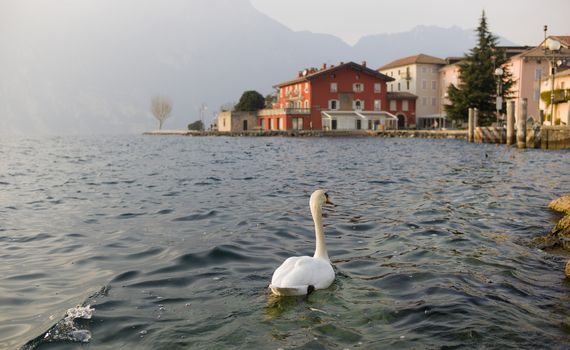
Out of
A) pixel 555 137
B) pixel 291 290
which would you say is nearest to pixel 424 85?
pixel 555 137

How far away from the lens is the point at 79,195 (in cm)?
1576

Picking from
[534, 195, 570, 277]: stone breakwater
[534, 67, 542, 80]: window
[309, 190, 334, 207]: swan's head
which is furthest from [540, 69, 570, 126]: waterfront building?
[309, 190, 334, 207]: swan's head

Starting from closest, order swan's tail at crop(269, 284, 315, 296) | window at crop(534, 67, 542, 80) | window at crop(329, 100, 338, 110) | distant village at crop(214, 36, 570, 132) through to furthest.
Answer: swan's tail at crop(269, 284, 315, 296) → window at crop(534, 67, 542, 80) → distant village at crop(214, 36, 570, 132) → window at crop(329, 100, 338, 110)

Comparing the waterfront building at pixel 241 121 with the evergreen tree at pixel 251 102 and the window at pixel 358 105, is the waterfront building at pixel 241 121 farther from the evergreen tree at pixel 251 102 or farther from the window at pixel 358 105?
the window at pixel 358 105

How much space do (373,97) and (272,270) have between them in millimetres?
71882

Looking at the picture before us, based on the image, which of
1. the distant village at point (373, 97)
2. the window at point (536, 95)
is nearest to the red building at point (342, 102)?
the distant village at point (373, 97)

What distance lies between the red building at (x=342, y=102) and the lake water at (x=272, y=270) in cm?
5994

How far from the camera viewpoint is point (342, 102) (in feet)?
249

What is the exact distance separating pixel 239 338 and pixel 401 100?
77823 mm

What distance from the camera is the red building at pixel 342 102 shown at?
74812 mm

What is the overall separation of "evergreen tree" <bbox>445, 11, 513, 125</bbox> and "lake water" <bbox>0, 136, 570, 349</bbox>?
147ft

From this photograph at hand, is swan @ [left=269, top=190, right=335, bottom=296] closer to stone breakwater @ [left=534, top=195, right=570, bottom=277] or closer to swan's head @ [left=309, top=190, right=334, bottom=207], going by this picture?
swan's head @ [left=309, top=190, right=334, bottom=207]

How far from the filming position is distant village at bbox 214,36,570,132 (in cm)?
6775

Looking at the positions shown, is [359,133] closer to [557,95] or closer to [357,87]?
[357,87]
